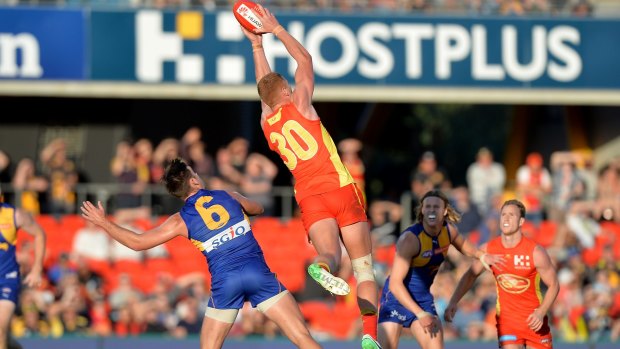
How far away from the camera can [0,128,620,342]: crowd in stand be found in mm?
17547

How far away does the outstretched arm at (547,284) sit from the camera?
11508 mm

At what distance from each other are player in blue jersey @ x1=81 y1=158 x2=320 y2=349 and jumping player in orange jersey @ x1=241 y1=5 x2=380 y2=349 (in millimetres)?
562

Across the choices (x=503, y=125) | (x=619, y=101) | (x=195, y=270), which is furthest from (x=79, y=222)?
(x=503, y=125)

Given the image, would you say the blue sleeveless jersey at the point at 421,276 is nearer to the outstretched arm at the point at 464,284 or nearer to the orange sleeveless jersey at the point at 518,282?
the outstretched arm at the point at 464,284

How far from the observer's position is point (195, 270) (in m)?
19.3

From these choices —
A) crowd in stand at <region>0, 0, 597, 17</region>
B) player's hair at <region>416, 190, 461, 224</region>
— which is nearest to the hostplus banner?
crowd in stand at <region>0, 0, 597, 17</region>

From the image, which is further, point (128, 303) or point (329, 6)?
point (329, 6)

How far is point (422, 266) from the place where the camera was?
11945mm

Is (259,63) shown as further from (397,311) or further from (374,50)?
(374,50)

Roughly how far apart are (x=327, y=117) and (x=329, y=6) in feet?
8.78

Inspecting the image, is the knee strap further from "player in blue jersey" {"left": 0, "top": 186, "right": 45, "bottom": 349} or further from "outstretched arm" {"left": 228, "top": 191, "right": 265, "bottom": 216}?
"player in blue jersey" {"left": 0, "top": 186, "right": 45, "bottom": 349}

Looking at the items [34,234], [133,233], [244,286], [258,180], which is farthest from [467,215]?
[133,233]

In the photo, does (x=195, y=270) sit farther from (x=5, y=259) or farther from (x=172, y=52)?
(x=5, y=259)

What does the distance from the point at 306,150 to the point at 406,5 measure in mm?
11028
